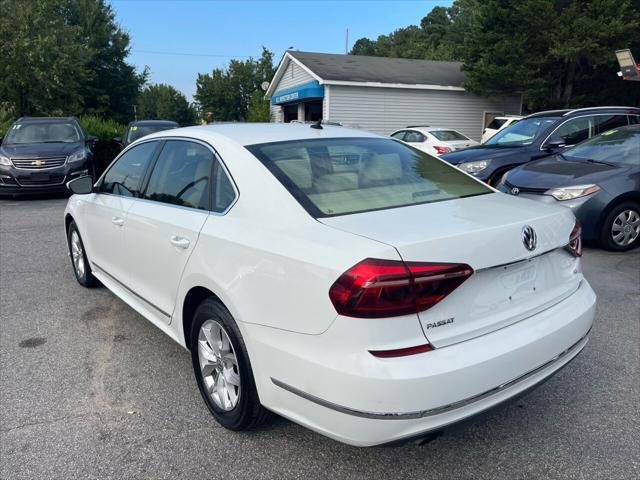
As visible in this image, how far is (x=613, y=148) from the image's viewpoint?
275 inches

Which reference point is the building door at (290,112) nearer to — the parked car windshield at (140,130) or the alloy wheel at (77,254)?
the parked car windshield at (140,130)

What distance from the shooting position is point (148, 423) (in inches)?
113

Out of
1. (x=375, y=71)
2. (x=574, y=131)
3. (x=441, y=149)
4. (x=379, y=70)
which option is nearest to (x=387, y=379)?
(x=574, y=131)

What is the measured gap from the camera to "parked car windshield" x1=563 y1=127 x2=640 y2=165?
6730 mm

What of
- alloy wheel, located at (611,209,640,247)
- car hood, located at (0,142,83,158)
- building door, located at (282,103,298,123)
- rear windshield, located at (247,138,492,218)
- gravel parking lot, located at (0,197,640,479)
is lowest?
gravel parking lot, located at (0,197,640,479)

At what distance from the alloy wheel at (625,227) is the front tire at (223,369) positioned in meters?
5.53

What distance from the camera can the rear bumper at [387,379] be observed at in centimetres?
197

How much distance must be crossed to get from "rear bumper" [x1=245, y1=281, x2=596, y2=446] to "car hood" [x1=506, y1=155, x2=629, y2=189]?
4688mm

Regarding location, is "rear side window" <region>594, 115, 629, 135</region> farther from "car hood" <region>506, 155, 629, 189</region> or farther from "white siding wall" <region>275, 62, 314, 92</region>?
"white siding wall" <region>275, 62, 314, 92</region>

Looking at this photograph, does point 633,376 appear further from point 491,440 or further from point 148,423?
point 148,423

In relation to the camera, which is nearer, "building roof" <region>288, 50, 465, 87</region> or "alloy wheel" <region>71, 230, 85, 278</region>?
"alloy wheel" <region>71, 230, 85, 278</region>

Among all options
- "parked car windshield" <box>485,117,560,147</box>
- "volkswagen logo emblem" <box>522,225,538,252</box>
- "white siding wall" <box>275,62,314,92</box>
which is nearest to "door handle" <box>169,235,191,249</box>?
"volkswagen logo emblem" <box>522,225,538,252</box>

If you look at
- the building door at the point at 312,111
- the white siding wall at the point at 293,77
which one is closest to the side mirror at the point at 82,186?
the white siding wall at the point at 293,77

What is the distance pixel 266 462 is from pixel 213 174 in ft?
5.10
